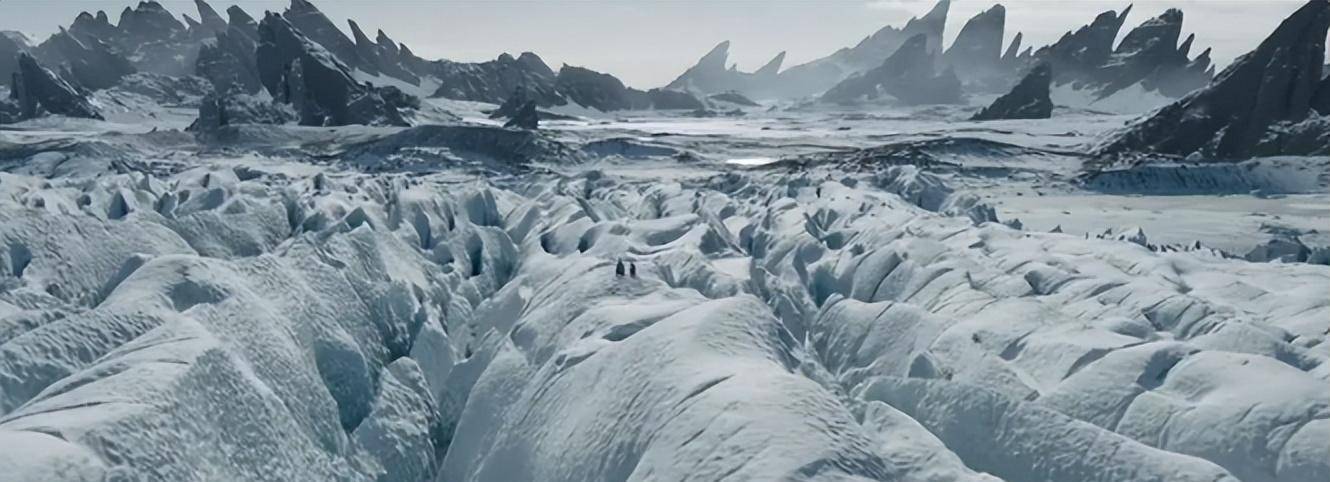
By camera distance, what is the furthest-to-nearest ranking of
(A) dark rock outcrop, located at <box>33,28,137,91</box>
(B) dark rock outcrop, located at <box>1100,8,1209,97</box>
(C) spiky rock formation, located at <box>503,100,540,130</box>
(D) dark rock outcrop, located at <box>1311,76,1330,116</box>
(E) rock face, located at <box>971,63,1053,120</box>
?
(B) dark rock outcrop, located at <box>1100,8,1209,97</box>
(A) dark rock outcrop, located at <box>33,28,137,91</box>
(E) rock face, located at <box>971,63,1053,120</box>
(C) spiky rock formation, located at <box>503,100,540,130</box>
(D) dark rock outcrop, located at <box>1311,76,1330,116</box>

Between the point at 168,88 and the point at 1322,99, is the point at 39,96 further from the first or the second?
the point at 1322,99

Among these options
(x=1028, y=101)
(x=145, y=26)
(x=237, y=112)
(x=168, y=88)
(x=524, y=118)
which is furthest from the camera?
(x=145, y=26)

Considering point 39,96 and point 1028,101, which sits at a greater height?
point 39,96

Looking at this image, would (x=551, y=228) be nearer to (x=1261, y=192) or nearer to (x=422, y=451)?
(x=422, y=451)

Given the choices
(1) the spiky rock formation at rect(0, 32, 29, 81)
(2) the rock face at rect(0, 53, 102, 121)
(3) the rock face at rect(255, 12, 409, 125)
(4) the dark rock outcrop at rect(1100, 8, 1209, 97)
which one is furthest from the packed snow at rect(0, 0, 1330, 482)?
(1) the spiky rock formation at rect(0, 32, 29, 81)

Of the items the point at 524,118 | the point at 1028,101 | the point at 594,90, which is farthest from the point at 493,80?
the point at 1028,101

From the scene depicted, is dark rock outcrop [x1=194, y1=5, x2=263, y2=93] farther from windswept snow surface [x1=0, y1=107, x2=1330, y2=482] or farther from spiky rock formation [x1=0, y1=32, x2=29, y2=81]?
windswept snow surface [x1=0, y1=107, x2=1330, y2=482]

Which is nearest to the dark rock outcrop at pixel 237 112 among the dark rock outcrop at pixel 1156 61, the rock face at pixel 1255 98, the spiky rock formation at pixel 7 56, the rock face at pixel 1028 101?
the rock face at pixel 1255 98
